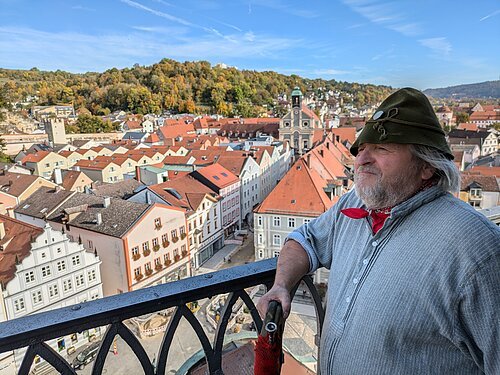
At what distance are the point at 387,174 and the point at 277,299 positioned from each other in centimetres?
64

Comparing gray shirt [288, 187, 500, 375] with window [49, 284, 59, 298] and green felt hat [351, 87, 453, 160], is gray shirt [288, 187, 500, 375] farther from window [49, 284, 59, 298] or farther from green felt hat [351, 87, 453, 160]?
window [49, 284, 59, 298]

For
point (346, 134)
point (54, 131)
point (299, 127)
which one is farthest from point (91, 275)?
point (54, 131)

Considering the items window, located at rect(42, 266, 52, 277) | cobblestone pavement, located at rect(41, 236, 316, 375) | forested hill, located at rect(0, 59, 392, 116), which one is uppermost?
forested hill, located at rect(0, 59, 392, 116)

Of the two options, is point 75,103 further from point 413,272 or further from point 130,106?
point 413,272

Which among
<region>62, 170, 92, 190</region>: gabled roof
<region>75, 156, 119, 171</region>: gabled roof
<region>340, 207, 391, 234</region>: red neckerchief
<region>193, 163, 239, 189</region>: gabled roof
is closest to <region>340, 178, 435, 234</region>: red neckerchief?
<region>340, 207, 391, 234</region>: red neckerchief

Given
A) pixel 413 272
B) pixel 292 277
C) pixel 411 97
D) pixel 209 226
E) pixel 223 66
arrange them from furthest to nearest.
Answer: pixel 223 66, pixel 209 226, pixel 292 277, pixel 411 97, pixel 413 272

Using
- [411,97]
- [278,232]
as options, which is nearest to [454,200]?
[411,97]

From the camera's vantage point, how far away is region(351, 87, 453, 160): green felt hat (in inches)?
53.4

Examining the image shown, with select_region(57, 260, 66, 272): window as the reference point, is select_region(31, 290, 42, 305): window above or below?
below

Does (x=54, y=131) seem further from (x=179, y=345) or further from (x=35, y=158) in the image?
(x=179, y=345)

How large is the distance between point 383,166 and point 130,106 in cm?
→ 8451

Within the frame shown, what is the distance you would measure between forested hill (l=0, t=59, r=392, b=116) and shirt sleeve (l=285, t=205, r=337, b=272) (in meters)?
83.1

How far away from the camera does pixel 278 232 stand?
18.3 m

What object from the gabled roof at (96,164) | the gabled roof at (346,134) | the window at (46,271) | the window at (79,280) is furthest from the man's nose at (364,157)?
the gabled roof at (346,134)
